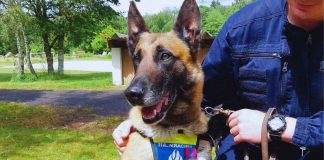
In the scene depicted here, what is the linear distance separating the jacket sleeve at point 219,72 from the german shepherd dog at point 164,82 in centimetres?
15

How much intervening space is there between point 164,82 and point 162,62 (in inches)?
8.5

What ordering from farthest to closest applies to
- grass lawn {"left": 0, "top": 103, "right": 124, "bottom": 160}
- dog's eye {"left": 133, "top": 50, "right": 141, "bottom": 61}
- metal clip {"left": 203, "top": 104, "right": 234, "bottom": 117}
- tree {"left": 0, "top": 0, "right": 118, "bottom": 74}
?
tree {"left": 0, "top": 0, "right": 118, "bottom": 74} → grass lawn {"left": 0, "top": 103, "right": 124, "bottom": 160} → dog's eye {"left": 133, "top": 50, "right": 141, "bottom": 61} → metal clip {"left": 203, "top": 104, "right": 234, "bottom": 117}

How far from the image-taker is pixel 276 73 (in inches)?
100

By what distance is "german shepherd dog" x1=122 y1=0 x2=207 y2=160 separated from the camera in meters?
3.05

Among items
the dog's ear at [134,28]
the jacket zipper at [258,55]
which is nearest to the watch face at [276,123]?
the jacket zipper at [258,55]

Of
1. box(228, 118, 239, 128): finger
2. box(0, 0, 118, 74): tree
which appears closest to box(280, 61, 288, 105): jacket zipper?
box(228, 118, 239, 128): finger

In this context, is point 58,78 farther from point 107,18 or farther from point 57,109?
point 57,109

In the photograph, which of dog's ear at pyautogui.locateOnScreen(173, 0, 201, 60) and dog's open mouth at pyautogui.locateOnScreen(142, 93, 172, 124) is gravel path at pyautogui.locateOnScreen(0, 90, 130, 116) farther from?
dog's open mouth at pyautogui.locateOnScreen(142, 93, 172, 124)

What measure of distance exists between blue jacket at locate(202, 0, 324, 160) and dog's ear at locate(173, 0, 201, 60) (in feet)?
1.57

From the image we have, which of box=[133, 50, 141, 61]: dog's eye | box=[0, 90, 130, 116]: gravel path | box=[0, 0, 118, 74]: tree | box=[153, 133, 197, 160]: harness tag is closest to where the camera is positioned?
box=[153, 133, 197, 160]: harness tag

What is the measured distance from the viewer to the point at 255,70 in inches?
104

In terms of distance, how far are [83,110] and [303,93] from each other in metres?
12.7

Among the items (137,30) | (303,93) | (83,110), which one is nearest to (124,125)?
(137,30)

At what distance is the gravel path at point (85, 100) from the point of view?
1484cm
